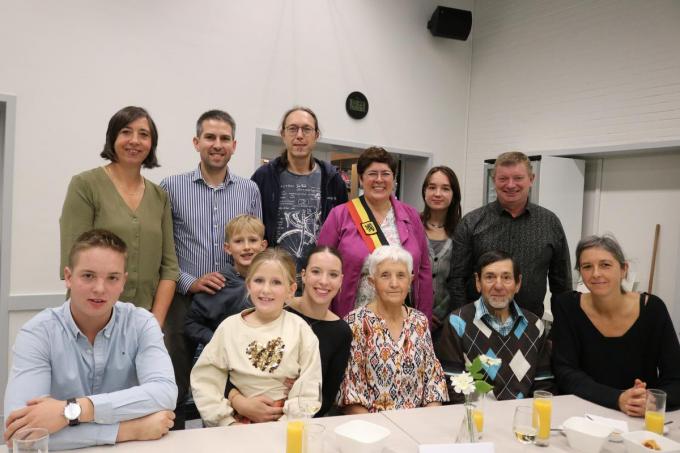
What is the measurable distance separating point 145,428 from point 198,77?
3.38 m

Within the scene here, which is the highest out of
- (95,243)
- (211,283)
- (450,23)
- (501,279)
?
(450,23)

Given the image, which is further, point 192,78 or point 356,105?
point 356,105

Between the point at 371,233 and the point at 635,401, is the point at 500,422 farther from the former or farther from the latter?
the point at 371,233

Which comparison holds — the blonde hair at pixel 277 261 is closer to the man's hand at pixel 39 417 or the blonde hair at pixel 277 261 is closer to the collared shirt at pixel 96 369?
the collared shirt at pixel 96 369

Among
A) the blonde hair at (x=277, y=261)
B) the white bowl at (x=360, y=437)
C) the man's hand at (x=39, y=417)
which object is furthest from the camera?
the blonde hair at (x=277, y=261)

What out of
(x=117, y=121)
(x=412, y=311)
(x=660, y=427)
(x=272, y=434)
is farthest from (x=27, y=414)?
(x=660, y=427)

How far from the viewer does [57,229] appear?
3.85 metres

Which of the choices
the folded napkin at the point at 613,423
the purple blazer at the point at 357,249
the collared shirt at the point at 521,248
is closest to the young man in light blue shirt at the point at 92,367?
the purple blazer at the point at 357,249

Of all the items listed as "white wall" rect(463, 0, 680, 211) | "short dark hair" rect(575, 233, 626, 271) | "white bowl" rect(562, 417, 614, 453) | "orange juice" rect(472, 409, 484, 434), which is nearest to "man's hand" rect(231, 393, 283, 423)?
"orange juice" rect(472, 409, 484, 434)

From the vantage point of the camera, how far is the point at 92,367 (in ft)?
5.95

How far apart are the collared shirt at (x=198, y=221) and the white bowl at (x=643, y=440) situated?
1.94m

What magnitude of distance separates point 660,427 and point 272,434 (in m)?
1.37

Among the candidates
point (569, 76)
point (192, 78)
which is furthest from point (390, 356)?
point (569, 76)

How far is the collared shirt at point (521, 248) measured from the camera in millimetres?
3010
